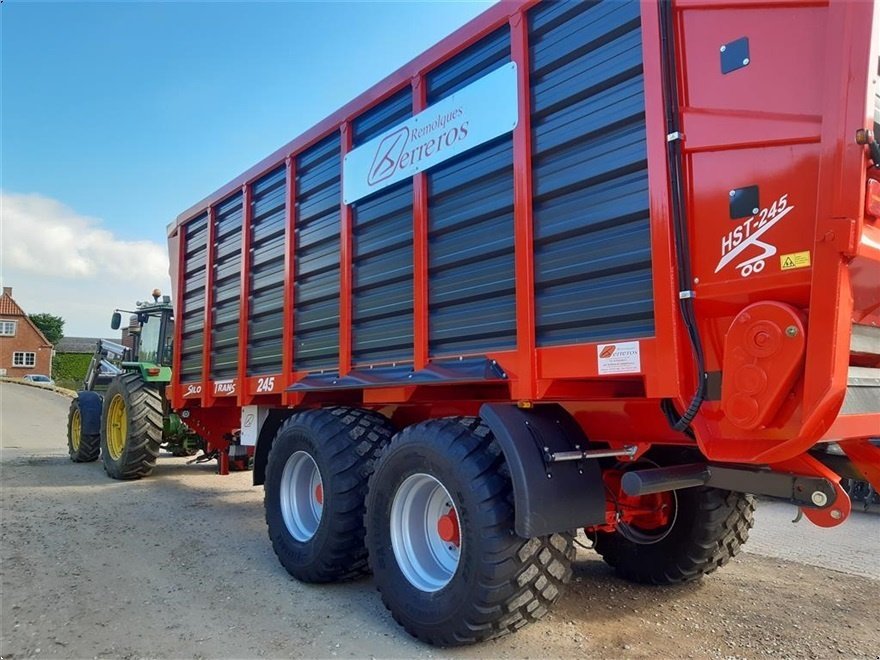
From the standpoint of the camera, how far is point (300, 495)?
4699 millimetres

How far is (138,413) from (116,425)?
1.27 meters

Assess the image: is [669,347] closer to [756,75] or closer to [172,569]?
[756,75]

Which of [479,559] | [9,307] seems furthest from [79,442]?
[9,307]

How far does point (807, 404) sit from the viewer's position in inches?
88.8

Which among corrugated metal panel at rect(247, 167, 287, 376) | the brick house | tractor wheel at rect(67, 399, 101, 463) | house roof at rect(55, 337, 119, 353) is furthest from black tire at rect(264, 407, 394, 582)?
house roof at rect(55, 337, 119, 353)

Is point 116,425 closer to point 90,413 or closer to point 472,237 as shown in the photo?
point 90,413

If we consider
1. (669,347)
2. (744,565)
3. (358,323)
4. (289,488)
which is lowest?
(744,565)

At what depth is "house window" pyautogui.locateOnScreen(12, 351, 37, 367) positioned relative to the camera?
2024 inches

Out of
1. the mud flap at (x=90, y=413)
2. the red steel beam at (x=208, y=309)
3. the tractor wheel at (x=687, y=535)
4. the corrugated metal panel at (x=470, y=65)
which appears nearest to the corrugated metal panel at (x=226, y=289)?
the red steel beam at (x=208, y=309)

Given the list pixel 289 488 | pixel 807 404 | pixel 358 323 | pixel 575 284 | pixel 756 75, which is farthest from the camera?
pixel 289 488

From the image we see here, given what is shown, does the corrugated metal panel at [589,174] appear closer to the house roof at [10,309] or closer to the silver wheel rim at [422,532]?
the silver wheel rim at [422,532]

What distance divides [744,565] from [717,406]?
304 cm

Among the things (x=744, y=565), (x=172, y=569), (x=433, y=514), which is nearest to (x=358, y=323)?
(x=433, y=514)

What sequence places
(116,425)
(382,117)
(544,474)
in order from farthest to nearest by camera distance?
(116,425)
(382,117)
(544,474)
